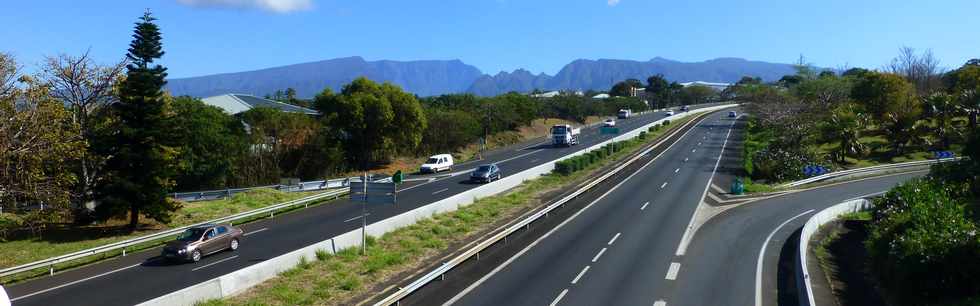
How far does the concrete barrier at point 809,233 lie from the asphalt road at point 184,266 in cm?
1857

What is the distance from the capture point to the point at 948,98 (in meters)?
57.3

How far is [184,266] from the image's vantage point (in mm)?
22547

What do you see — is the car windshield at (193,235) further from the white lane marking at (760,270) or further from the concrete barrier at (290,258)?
the white lane marking at (760,270)

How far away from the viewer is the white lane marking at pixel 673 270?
63.6 ft

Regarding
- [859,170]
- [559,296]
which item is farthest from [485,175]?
[859,170]

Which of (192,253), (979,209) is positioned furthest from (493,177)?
(979,209)

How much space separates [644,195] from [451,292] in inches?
909

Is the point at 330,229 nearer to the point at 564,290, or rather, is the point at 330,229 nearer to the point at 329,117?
the point at 564,290

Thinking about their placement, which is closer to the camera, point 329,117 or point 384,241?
point 384,241

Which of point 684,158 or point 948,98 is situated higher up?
point 948,98

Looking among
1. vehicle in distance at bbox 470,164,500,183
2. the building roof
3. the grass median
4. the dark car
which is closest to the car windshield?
the dark car

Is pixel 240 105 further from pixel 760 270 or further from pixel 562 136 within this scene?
pixel 760 270

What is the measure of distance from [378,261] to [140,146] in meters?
17.2

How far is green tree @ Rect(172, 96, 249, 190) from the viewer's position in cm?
4700
